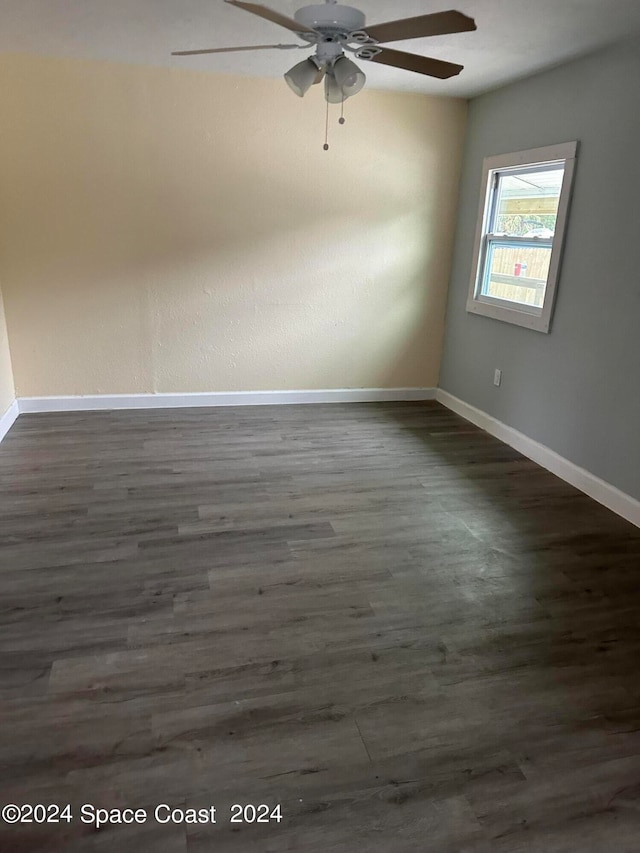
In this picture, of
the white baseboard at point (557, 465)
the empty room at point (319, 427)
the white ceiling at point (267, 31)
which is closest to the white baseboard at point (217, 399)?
the empty room at point (319, 427)

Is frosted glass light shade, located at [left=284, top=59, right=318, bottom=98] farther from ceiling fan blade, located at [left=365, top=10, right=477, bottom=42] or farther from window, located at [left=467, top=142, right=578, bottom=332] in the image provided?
window, located at [left=467, top=142, right=578, bottom=332]

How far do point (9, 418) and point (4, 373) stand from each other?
13.1 inches

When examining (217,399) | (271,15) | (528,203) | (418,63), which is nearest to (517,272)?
(528,203)

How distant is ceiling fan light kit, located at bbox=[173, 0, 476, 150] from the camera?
2086mm

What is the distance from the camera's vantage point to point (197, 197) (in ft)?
15.0

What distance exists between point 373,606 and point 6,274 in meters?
3.72

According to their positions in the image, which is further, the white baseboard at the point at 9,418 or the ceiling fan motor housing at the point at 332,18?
the white baseboard at the point at 9,418

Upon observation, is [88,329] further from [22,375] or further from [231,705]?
[231,705]

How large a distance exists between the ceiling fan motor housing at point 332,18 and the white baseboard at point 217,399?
10.5 feet

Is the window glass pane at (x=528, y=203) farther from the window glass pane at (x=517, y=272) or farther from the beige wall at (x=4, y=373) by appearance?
the beige wall at (x=4, y=373)

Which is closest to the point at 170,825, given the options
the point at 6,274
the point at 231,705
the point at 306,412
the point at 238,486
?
the point at 231,705

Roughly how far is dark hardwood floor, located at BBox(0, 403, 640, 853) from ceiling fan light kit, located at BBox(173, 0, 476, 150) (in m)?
2.09

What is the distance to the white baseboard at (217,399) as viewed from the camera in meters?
4.75

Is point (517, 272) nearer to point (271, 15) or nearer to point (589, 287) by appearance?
point (589, 287)
